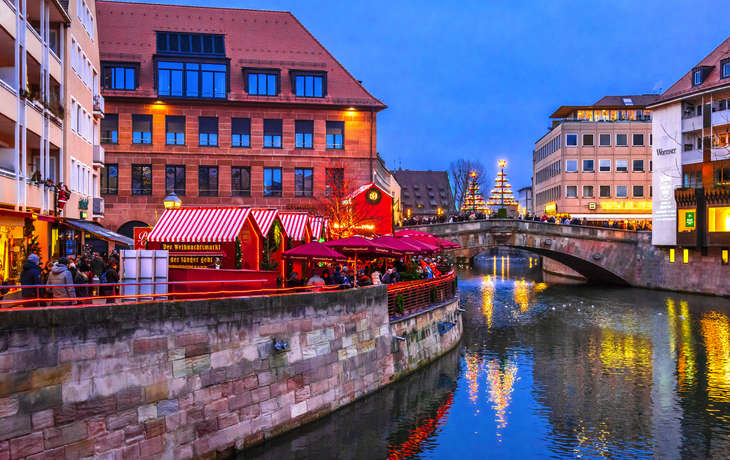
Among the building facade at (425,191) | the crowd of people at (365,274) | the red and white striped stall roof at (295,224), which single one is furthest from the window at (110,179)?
the building facade at (425,191)

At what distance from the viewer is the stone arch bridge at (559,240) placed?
190 feet

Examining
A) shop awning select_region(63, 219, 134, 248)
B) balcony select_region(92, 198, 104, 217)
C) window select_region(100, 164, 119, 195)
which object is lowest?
shop awning select_region(63, 219, 134, 248)

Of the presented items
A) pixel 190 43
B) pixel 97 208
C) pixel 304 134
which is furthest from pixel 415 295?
pixel 190 43

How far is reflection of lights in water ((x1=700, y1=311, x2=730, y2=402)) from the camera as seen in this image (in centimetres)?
2294

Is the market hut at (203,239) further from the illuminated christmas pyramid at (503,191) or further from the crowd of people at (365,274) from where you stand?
the illuminated christmas pyramid at (503,191)

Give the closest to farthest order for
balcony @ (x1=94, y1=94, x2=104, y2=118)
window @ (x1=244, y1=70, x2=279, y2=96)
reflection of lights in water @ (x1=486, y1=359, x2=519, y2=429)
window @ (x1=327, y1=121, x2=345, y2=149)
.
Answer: reflection of lights in water @ (x1=486, y1=359, x2=519, y2=429) < balcony @ (x1=94, y1=94, x2=104, y2=118) < window @ (x1=244, y1=70, x2=279, y2=96) < window @ (x1=327, y1=121, x2=345, y2=149)

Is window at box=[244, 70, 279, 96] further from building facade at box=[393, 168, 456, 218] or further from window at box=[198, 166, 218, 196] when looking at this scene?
building facade at box=[393, 168, 456, 218]

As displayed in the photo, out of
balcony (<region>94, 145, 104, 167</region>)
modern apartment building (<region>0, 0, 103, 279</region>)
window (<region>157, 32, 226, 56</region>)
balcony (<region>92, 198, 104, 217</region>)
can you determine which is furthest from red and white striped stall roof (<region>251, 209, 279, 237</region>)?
window (<region>157, 32, 226, 56</region>)

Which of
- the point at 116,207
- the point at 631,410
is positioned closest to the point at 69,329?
the point at 631,410

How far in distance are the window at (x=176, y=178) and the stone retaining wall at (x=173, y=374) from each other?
32.0m

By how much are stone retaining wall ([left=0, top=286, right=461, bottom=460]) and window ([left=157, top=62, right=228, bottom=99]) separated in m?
33.7

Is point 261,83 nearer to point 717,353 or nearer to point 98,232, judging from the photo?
point 98,232

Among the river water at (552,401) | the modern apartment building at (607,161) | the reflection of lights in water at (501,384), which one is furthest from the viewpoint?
the modern apartment building at (607,161)

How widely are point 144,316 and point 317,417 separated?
21.5 ft
